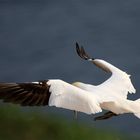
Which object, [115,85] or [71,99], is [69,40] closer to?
[115,85]

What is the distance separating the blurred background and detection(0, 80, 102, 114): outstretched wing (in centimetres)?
201

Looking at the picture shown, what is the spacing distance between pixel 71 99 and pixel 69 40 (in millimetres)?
6873

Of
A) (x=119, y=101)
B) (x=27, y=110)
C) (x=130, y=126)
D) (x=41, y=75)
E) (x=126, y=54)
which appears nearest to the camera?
(x=119, y=101)

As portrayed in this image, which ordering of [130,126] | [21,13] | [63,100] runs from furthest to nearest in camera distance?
[21,13]
[130,126]
[63,100]

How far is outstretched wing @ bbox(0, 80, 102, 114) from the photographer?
808 centimetres

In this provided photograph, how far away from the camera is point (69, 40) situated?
49.2 ft

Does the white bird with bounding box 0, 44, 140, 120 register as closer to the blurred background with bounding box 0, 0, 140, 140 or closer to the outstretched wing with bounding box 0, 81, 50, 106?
the outstretched wing with bounding box 0, 81, 50, 106

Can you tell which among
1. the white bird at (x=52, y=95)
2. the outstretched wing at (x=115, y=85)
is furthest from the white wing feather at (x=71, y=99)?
the outstretched wing at (x=115, y=85)

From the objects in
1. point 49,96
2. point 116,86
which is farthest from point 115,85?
point 49,96

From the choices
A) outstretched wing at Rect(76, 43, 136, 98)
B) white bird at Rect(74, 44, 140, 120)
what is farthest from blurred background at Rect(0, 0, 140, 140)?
white bird at Rect(74, 44, 140, 120)

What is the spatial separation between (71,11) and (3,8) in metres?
1.15

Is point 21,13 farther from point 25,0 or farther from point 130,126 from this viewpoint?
point 130,126

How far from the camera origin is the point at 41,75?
13391 mm

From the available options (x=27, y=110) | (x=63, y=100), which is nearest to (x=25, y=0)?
(x=27, y=110)
